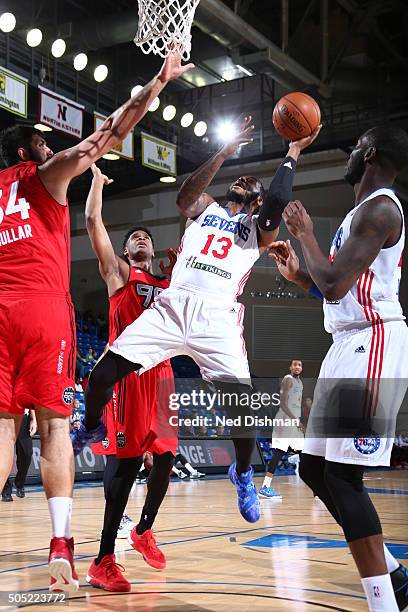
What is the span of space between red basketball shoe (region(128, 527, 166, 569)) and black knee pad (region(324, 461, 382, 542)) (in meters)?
2.11

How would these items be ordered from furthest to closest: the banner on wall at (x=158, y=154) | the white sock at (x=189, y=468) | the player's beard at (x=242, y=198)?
the banner on wall at (x=158, y=154) < the white sock at (x=189, y=468) < the player's beard at (x=242, y=198)

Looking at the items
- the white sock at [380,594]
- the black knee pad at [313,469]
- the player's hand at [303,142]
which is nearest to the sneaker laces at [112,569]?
the black knee pad at [313,469]

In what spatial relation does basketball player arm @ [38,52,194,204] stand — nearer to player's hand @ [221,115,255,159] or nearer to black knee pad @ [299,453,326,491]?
player's hand @ [221,115,255,159]

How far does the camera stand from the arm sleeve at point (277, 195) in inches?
178

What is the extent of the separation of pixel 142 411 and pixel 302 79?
1355 cm

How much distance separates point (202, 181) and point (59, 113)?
9506 mm

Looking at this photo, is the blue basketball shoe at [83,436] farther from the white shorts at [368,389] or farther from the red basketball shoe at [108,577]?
the white shorts at [368,389]

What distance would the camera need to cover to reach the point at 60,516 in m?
3.45

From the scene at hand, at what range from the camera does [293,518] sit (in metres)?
7.84

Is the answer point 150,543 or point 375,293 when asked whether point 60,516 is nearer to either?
point 150,543

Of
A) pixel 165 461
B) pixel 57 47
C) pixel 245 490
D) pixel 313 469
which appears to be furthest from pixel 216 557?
pixel 57 47

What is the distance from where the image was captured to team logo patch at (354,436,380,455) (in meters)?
3.00

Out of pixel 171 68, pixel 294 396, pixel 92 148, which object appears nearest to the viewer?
pixel 92 148

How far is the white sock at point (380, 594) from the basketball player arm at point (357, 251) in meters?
1.08
